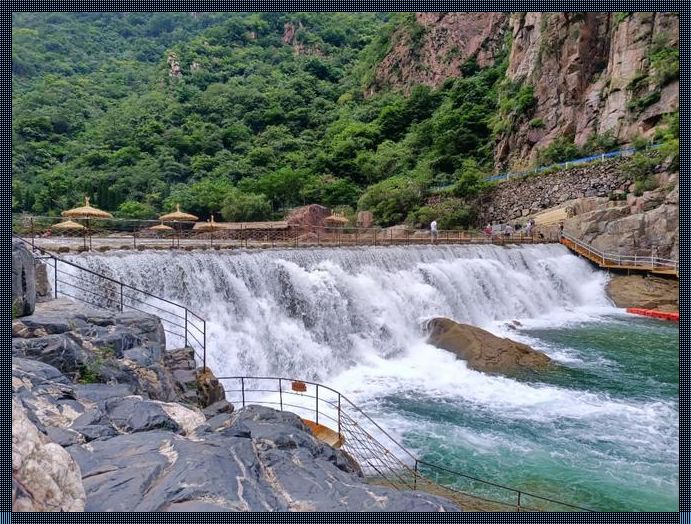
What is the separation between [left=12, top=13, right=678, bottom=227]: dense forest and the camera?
36.9 meters

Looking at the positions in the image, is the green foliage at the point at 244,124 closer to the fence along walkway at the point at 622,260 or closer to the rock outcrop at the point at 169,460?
the fence along walkway at the point at 622,260

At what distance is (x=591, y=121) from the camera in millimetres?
30125

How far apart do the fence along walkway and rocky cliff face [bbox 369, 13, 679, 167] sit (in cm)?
873

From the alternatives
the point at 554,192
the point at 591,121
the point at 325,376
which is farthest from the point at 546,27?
the point at 325,376

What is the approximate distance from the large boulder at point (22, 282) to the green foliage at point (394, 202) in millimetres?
28823

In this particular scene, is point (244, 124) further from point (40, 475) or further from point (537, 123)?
point (40, 475)

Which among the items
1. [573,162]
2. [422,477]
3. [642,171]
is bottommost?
[422,477]

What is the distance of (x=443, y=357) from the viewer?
1241 centimetres

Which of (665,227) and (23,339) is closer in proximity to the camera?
(23,339)

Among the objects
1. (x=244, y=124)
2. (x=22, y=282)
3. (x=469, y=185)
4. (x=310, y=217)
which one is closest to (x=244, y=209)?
(x=310, y=217)

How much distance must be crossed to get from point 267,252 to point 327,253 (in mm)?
2168

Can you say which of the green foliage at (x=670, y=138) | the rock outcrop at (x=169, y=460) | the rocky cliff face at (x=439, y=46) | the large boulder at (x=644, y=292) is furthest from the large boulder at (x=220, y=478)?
the rocky cliff face at (x=439, y=46)

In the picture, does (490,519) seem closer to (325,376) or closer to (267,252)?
(325,376)

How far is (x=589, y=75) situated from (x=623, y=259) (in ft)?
53.2
